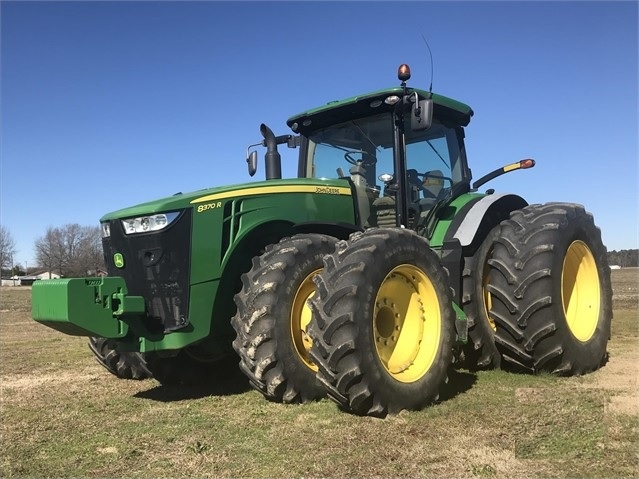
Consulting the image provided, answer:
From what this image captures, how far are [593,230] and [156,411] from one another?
4.67m

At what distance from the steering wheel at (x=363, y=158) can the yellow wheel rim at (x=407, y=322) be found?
5.58 ft

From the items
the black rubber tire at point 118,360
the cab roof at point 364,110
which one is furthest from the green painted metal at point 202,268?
the black rubber tire at point 118,360

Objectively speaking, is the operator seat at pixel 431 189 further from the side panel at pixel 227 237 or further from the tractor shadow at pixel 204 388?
the tractor shadow at pixel 204 388

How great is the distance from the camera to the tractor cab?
5848mm

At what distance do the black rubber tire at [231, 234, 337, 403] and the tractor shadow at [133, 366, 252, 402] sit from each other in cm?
91

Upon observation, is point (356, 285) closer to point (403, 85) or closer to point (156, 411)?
point (156, 411)

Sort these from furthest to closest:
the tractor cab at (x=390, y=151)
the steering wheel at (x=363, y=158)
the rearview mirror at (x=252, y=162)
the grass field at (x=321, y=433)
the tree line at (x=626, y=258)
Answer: the tree line at (x=626, y=258), the rearview mirror at (x=252, y=162), the steering wheel at (x=363, y=158), the tractor cab at (x=390, y=151), the grass field at (x=321, y=433)

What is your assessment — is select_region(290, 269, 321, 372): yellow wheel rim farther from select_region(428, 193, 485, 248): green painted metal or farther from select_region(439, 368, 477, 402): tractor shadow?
select_region(428, 193, 485, 248): green painted metal

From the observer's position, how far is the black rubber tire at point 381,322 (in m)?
4.11

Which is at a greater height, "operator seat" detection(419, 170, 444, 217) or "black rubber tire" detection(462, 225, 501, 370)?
"operator seat" detection(419, 170, 444, 217)

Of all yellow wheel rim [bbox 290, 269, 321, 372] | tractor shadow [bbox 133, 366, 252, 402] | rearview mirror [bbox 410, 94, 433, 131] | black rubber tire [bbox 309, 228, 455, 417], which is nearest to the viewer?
black rubber tire [bbox 309, 228, 455, 417]

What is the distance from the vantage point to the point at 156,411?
16.0ft

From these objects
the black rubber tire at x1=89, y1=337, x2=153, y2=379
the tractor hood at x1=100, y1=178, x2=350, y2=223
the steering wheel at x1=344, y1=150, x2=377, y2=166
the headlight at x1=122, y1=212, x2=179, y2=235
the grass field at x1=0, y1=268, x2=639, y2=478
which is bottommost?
the grass field at x1=0, y1=268, x2=639, y2=478

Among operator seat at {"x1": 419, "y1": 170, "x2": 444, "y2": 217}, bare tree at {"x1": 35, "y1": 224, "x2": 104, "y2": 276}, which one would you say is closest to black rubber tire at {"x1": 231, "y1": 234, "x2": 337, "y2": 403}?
operator seat at {"x1": 419, "y1": 170, "x2": 444, "y2": 217}
